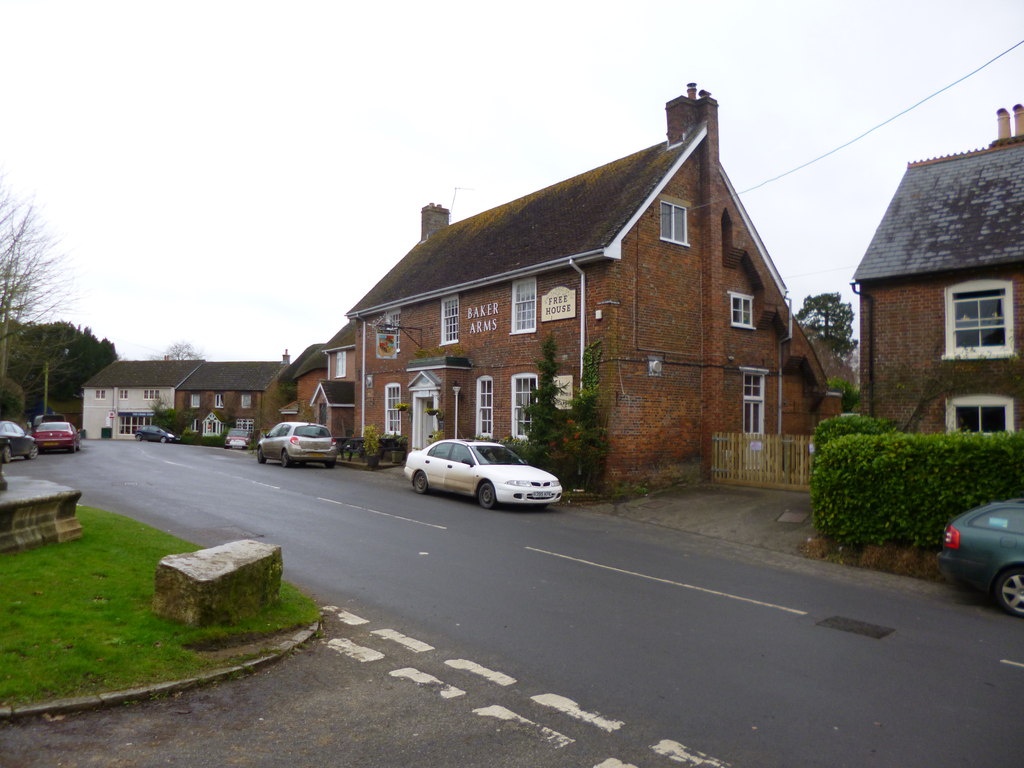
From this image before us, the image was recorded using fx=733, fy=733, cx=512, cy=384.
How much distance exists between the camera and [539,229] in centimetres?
2312

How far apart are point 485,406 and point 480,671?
17337 millimetres

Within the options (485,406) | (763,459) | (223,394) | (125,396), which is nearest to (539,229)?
(485,406)

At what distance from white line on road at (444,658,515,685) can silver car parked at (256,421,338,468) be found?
19998 mm

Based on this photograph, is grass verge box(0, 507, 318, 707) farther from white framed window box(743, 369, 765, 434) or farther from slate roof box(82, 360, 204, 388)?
slate roof box(82, 360, 204, 388)

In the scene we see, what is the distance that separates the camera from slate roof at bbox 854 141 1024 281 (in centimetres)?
1578

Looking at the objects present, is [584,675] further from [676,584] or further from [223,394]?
[223,394]

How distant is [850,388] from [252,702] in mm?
32643

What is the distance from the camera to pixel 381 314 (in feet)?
95.7

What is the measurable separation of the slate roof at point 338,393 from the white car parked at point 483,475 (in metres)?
17.7

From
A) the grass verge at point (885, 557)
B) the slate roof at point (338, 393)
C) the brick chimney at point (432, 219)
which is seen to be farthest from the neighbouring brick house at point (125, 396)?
the grass verge at point (885, 557)

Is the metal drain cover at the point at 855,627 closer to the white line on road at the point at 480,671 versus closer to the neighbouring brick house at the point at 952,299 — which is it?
the white line on road at the point at 480,671

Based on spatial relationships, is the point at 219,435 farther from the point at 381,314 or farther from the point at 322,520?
the point at 322,520

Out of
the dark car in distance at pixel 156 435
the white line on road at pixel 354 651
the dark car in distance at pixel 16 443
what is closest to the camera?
the white line on road at pixel 354 651

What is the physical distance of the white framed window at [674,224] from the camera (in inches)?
808
